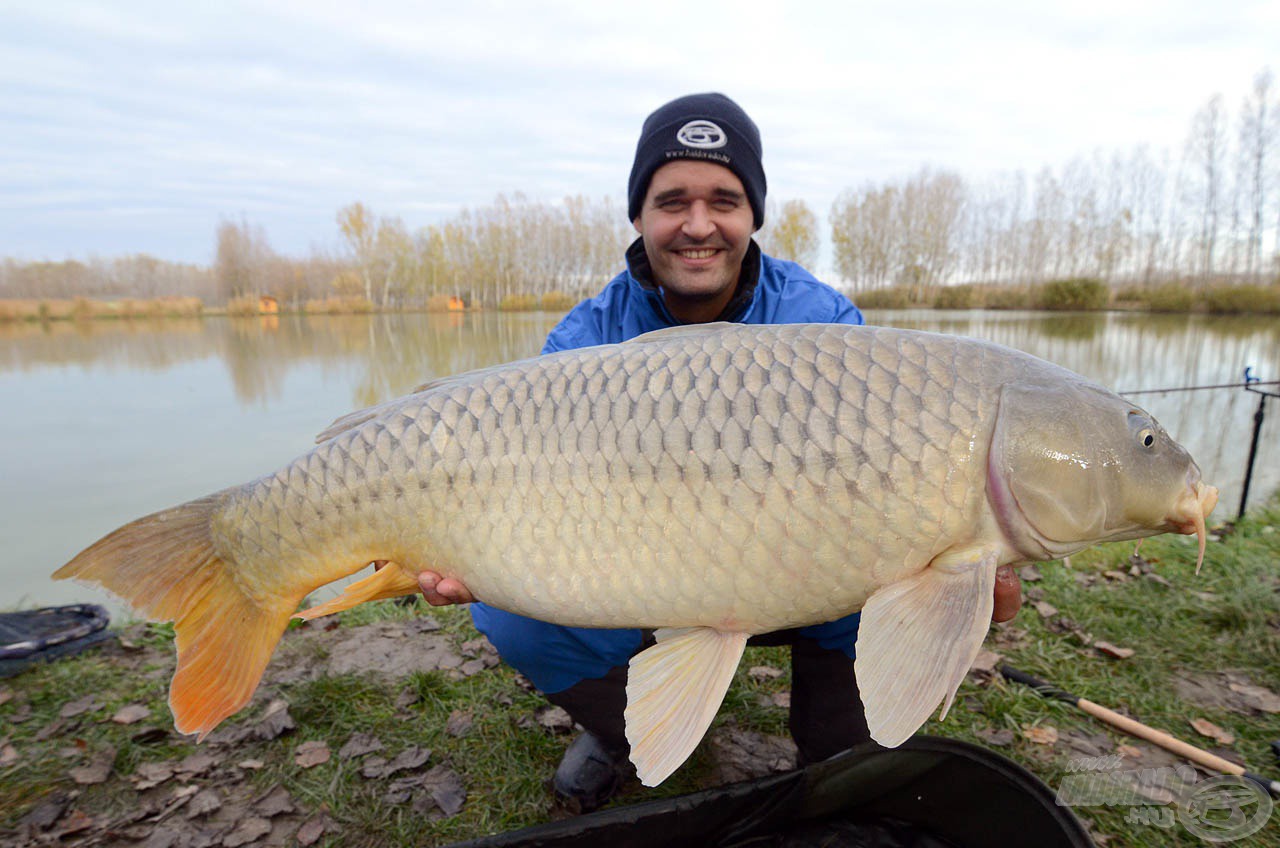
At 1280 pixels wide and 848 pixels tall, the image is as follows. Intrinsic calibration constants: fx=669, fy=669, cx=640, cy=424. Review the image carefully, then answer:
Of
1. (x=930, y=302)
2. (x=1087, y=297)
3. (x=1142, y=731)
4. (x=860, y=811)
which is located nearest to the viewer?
(x=860, y=811)

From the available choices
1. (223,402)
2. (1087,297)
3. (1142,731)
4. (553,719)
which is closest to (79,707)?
(553,719)

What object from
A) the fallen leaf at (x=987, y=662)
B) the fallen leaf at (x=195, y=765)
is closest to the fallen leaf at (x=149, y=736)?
the fallen leaf at (x=195, y=765)

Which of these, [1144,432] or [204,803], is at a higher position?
[1144,432]

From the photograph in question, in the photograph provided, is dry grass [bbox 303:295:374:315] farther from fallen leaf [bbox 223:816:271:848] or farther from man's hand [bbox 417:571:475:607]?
man's hand [bbox 417:571:475:607]

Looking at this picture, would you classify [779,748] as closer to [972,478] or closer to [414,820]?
[414,820]

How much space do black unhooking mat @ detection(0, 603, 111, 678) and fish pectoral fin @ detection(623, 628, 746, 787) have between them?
185cm

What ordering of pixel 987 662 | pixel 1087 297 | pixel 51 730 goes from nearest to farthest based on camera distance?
1. pixel 51 730
2. pixel 987 662
3. pixel 1087 297

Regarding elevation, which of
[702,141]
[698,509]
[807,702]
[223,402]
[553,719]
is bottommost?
[223,402]

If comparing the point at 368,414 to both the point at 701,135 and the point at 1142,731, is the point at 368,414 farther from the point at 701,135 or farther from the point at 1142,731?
the point at 1142,731

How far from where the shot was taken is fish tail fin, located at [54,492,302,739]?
1080 millimetres

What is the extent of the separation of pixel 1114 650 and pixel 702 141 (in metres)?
1.77

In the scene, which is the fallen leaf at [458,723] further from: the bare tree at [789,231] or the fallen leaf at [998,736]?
the bare tree at [789,231]

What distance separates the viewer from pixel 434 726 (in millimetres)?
1636

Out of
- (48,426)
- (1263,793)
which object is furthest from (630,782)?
(48,426)
